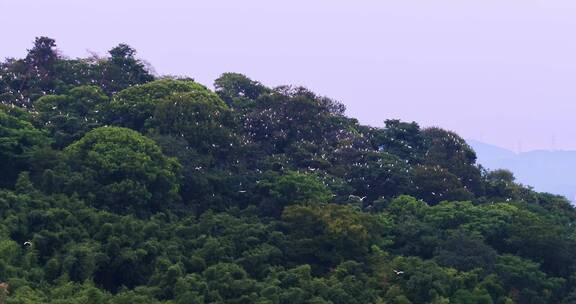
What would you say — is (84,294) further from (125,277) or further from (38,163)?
(38,163)

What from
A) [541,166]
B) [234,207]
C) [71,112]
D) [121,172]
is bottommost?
[234,207]

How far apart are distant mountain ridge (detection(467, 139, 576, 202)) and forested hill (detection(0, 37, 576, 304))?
392 ft

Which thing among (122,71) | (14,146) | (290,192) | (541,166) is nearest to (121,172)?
(14,146)

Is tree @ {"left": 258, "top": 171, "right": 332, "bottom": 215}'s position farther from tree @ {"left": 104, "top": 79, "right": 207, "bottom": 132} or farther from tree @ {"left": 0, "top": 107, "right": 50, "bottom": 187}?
tree @ {"left": 0, "top": 107, "right": 50, "bottom": 187}

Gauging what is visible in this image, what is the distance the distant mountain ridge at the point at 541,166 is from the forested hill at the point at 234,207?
392 feet

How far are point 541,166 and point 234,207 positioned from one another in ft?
553

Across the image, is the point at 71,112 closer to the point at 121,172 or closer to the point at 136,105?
the point at 136,105

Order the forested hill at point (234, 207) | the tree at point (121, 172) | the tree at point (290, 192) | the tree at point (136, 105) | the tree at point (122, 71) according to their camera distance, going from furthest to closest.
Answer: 1. the tree at point (122, 71)
2. the tree at point (136, 105)
3. the tree at point (290, 192)
4. the tree at point (121, 172)
5. the forested hill at point (234, 207)

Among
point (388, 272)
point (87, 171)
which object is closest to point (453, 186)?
point (388, 272)

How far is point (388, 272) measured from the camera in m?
21.0

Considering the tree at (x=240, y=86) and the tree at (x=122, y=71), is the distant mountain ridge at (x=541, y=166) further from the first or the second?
the tree at (x=122, y=71)

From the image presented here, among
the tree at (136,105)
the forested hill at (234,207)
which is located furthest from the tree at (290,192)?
the tree at (136,105)

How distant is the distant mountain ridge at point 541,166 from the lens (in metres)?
158

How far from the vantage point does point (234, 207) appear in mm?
24781
